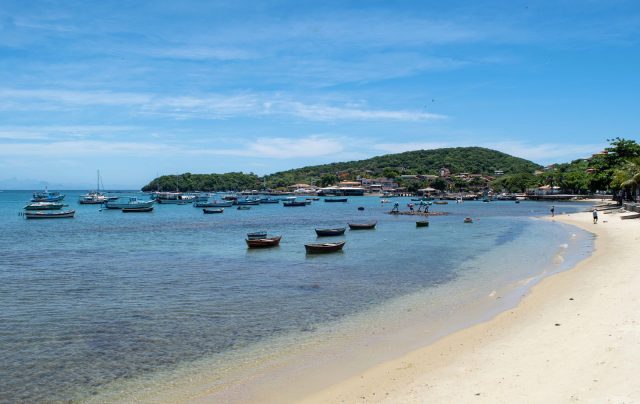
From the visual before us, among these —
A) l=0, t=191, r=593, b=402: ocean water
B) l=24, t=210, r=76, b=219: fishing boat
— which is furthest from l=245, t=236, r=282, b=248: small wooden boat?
l=24, t=210, r=76, b=219: fishing boat

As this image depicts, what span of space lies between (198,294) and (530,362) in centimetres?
1545

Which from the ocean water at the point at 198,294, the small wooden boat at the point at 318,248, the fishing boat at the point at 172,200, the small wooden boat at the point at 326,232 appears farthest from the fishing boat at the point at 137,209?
the small wooden boat at the point at 318,248

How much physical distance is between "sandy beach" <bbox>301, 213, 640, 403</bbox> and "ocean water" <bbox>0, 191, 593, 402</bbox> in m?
2.52

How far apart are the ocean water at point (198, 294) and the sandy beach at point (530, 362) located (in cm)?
252

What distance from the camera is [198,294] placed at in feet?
76.8

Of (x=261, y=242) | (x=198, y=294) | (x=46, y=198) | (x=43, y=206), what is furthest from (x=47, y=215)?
(x=198, y=294)

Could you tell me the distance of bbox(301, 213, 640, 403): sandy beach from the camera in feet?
32.9

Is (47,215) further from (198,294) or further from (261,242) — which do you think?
(198,294)

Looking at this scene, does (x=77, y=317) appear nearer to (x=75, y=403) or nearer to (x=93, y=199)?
(x=75, y=403)

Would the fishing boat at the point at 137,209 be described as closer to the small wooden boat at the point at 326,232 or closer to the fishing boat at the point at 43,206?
the fishing boat at the point at 43,206

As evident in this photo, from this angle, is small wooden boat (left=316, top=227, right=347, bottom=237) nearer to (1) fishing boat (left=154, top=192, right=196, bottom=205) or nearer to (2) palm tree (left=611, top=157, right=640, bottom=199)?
(2) palm tree (left=611, top=157, right=640, bottom=199)

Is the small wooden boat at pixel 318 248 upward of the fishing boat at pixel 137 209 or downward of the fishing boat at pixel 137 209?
downward

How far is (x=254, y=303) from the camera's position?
21.4 m

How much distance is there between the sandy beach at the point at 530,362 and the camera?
32.9ft
